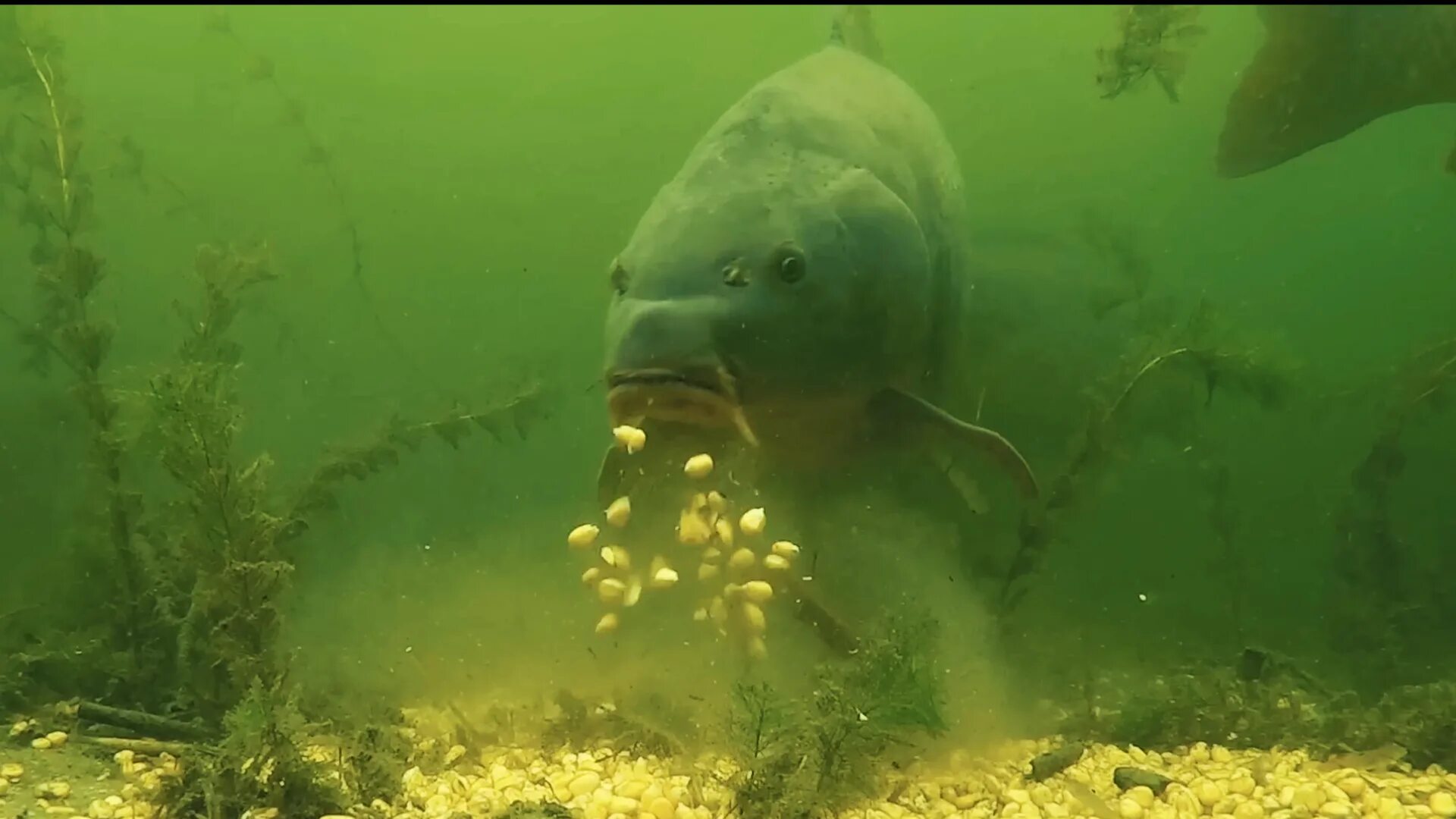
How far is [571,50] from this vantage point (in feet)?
64.0

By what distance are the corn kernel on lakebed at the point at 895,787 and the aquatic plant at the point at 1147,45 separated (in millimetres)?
3310

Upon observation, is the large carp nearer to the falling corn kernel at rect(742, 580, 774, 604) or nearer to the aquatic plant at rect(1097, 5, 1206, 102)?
the falling corn kernel at rect(742, 580, 774, 604)

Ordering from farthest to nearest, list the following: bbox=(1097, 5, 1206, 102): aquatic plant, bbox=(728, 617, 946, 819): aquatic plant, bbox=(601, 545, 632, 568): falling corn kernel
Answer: bbox=(1097, 5, 1206, 102): aquatic plant
bbox=(601, 545, 632, 568): falling corn kernel
bbox=(728, 617, 946, 819): aquatic plant

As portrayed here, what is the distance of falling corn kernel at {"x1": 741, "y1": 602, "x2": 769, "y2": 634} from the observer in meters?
3.38

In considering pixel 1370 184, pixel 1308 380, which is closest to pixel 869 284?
pixel 1308 380

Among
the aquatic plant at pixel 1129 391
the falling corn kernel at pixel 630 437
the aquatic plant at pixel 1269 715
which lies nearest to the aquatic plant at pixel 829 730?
the falling corn kernel at pixel 630 437

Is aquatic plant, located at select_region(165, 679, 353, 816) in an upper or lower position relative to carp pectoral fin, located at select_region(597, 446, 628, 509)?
lower

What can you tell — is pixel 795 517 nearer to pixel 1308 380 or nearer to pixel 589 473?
pixel 1308 380

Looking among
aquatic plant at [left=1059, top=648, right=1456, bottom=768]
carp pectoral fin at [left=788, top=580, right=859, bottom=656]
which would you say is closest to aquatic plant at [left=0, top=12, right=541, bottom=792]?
carp pectoral fin at [left=788, top=580, right=859, bottom=656]

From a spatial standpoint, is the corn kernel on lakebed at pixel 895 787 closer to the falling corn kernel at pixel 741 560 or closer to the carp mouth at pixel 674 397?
the falling corn kernel at pixel 741 560

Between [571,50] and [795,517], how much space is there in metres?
17.0

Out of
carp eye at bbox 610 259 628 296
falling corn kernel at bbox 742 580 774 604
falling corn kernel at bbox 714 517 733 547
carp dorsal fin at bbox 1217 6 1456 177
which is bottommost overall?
falling corn kernel at bbox 742 580 774 604

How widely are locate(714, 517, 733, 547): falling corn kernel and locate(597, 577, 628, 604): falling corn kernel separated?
14.0 inches

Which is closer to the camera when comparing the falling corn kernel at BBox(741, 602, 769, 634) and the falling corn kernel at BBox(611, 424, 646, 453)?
the falling corn kernel at BBox(611, 424, 646, 453)
